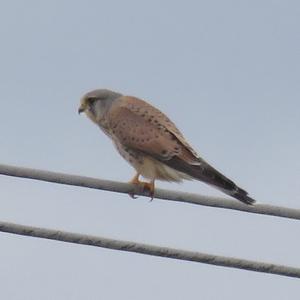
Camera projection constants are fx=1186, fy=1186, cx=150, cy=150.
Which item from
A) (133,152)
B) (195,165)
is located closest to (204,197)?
(195,165)

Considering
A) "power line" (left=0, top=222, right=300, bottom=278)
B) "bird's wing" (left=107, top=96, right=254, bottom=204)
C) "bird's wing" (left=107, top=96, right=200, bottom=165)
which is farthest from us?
"bird's wing" (left=107, top=96, right=200, bottom=165)

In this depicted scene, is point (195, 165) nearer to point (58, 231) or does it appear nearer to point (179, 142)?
point (179, 142)

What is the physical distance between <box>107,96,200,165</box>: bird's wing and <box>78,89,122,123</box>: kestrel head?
10cm

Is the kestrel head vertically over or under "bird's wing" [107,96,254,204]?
over

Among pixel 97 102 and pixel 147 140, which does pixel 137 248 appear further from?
pixel 97 102

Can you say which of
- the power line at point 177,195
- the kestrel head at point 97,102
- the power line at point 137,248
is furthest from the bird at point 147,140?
the power line at point 137,248

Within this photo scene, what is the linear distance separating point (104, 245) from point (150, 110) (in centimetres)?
290

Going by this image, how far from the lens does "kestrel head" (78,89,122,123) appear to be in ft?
32.4

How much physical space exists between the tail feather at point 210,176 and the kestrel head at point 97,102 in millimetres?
1183

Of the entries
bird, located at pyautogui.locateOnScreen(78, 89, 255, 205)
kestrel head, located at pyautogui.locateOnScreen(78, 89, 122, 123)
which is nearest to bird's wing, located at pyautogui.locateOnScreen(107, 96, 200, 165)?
bird, located at pyautogui.locateOnScreen(78, 89, 255, 205)

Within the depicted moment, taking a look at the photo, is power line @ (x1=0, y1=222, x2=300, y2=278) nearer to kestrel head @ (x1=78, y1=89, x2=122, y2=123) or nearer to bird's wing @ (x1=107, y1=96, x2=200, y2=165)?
bird's wing @ (x1=107, y1=96, x2=200, y2=165)

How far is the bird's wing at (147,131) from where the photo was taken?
8898mm

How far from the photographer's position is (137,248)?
22.5 feet

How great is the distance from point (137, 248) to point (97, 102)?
3.26 m
